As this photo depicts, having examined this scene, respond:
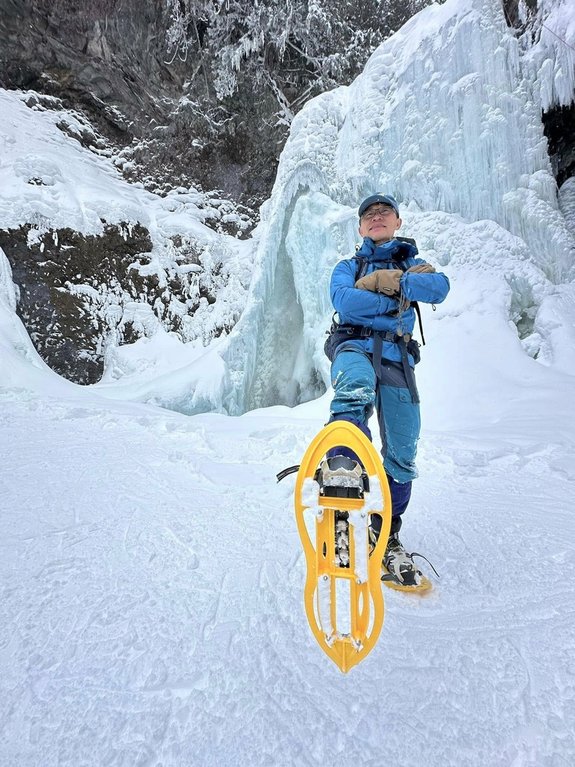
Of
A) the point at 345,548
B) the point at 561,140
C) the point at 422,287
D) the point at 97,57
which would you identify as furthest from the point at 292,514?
the point at 97,57

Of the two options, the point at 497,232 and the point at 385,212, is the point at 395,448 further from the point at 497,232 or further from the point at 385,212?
the point at 497,232

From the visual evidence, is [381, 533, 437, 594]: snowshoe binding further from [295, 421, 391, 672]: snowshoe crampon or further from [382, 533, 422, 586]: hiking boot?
[295, 421, 391, 672]: snowshoe crampon

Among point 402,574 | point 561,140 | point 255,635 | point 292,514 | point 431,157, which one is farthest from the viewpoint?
point 561,140

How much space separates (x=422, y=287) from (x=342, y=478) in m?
0.87

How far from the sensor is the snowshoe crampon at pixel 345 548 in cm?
116

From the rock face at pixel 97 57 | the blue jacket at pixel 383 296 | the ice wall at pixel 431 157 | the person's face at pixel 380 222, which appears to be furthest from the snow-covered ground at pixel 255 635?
the rock face at pixel 97 57

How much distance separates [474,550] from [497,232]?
5.94 meters

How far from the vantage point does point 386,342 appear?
1820mm

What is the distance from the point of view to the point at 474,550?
1895 mm

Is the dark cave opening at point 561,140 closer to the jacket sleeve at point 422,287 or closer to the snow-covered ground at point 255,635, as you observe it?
the snow-covered ground at point 255,635

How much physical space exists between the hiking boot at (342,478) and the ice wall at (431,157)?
5358 mm

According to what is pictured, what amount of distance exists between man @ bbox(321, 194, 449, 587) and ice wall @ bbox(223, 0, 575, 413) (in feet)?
15.3

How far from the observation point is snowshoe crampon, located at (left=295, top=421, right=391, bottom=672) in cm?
116

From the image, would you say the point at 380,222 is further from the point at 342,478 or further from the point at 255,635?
the point at 255,635
